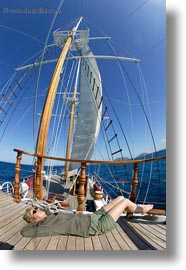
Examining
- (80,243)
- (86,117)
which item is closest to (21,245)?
(80,243)

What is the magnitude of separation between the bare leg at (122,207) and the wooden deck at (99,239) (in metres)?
0.16

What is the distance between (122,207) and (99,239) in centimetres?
34

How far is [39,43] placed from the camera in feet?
9.29

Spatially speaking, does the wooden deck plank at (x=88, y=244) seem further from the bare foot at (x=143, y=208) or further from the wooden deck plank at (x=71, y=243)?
the bare foot at (x=143, y=208)

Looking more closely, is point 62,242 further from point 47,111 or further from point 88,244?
point 47,111

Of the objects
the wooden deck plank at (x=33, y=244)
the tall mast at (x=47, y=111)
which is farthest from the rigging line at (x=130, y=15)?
the wooden deck plank at (x=33, y=244)

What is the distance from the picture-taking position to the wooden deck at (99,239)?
5.80ft

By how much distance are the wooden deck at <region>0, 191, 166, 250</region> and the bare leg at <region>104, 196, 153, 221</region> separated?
16cm

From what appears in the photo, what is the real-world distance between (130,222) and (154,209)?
28 cm

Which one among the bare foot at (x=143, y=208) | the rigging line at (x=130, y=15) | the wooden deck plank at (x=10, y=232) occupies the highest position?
the rigging line at (x=130, y=15)

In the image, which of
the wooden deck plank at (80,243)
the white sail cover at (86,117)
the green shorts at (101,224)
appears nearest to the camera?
the wooden deck plank at (80,243)

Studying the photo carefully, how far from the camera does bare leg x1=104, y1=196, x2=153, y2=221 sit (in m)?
1.92

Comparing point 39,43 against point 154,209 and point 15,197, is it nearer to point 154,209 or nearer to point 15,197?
point 15,197
